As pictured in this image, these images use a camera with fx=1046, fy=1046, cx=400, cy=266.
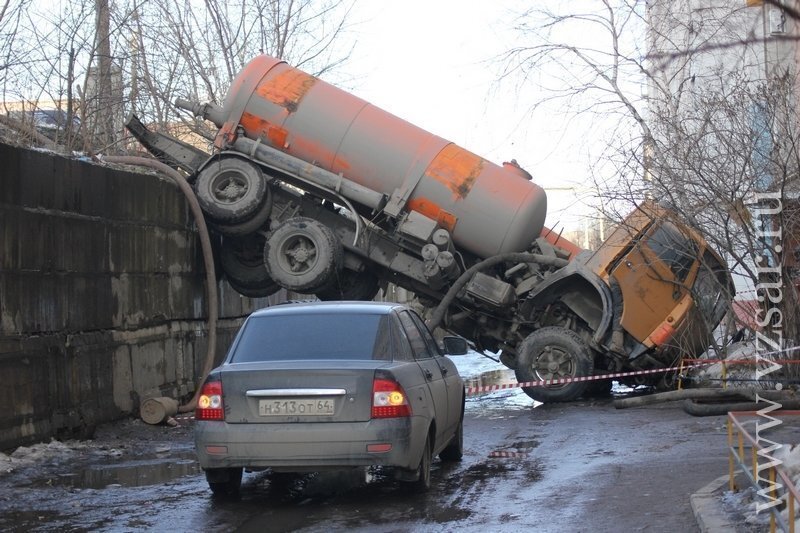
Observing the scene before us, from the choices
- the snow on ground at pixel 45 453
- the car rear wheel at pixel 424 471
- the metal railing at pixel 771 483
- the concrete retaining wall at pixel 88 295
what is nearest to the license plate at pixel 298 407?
the car rear wheel at pixel 424 471

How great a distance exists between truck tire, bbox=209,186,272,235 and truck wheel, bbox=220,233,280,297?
0.66m

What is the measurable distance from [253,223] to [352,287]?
6.20 feet

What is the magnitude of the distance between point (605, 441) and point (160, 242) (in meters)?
6.27

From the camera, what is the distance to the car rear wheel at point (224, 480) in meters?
7.42

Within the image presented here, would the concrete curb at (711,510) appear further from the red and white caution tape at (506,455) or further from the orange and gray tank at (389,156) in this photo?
the orange and gray tank at (389,156)

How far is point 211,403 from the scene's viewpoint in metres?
7.17

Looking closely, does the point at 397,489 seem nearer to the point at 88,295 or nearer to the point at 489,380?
the point at 88,295

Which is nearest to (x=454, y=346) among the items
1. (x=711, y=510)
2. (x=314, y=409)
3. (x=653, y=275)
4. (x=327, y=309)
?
(x=327, y=309)

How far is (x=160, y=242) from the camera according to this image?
44.3ft

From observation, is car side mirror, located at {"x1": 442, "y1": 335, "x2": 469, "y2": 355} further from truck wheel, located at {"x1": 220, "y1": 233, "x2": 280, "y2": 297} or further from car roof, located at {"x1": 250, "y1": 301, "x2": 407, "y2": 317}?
truck wheel, located at {"x1": 220, "y1": 233, "x2": 280, "y2": 297}

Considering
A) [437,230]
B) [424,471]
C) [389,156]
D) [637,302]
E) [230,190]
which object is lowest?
[424,471]

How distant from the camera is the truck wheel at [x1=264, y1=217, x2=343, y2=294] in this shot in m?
14.7

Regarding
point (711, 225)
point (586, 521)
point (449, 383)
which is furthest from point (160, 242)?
point (586, 521)

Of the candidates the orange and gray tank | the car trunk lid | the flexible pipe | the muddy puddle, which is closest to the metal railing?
the car trunk lid
